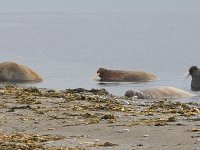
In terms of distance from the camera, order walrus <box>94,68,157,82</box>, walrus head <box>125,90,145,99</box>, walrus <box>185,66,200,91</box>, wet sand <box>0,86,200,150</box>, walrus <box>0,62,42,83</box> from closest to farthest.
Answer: wet sand <box>0,86,200,150</box> → walrus head <box>125,90,145,99</box> → walrus <box>185,66,200,91</box> → walrus <box>0,62,42,83</box> → walrus <box>94,68,157,82</box>

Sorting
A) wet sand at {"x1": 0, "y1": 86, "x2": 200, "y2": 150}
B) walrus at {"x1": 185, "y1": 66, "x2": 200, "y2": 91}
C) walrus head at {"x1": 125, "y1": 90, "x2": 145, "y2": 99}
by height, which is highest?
walrus at {"x1": 185, "y1": 66, "x2": 200, "y2": 91}

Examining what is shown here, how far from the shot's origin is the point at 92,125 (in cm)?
1152

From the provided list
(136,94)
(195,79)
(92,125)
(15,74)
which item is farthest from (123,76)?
(92,125)

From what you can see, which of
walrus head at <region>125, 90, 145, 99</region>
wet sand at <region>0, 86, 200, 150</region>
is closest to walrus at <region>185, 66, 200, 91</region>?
walrus head at <region>125, 90, 145, 99</region>

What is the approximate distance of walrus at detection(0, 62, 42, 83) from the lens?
2452cm

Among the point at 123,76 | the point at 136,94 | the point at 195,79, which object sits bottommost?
the point at 136,94

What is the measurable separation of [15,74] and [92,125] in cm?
1343

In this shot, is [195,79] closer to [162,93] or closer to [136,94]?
[162,93]

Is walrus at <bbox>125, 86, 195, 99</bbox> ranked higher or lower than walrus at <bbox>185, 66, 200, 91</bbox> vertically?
lower

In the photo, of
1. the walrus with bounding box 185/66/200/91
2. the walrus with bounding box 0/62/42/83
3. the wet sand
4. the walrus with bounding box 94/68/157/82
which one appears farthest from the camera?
the walrus with bounding box 94/68/157/82

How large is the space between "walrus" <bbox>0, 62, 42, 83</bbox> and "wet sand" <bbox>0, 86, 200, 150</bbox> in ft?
26.9

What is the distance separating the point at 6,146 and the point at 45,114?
11.9 feet

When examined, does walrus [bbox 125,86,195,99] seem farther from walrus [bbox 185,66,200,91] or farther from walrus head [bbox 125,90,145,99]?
walrus [bbox 185,66,200,91]

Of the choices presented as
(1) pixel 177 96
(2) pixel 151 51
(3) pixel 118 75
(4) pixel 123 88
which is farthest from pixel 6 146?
(2) pixel 151 51
